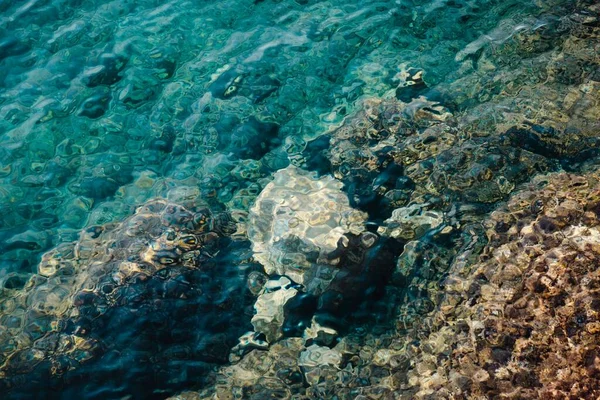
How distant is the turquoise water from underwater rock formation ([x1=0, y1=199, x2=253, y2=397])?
2cm

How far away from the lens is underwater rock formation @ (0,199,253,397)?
11.0 feet

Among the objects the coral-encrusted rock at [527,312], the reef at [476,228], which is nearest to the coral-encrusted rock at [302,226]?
the reef at [476,228]

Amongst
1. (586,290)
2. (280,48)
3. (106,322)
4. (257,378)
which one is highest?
(280,48)

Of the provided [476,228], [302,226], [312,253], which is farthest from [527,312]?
[302,226]

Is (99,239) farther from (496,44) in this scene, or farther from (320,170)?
(496,44)

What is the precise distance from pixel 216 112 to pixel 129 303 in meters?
2.01

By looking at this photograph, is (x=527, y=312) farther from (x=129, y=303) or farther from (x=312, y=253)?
(x=129, y=303)

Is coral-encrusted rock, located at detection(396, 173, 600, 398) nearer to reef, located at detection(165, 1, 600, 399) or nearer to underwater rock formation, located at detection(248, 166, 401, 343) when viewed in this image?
reef, located at detection(165, 1, 600, 399)

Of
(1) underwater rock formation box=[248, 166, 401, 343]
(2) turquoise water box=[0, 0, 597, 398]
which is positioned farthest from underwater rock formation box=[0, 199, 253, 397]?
(1) underwater rock formation box=[248, 166, 401, 343]

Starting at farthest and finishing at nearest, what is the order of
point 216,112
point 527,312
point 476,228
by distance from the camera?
point 216,112 < point 476,228 < point 527,312

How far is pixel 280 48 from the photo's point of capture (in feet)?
17.3

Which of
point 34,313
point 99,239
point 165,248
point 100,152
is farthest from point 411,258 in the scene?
point 100,152

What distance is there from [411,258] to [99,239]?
236cm

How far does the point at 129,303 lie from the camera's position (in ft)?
11.7
